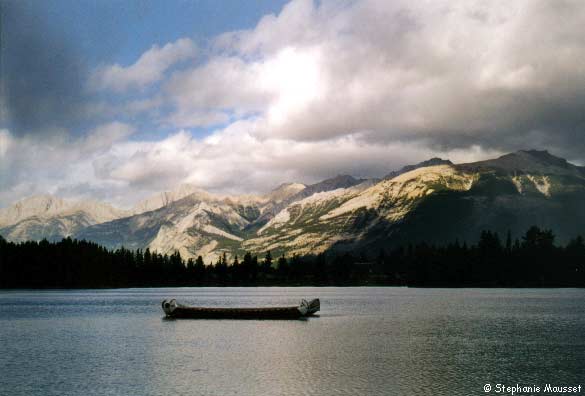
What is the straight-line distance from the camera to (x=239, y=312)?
157 metres

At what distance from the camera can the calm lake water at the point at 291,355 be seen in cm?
6372

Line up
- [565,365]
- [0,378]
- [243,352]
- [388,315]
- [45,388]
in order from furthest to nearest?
[388,315] < [243,352] < [565,365] < [0,378] < [45,388]

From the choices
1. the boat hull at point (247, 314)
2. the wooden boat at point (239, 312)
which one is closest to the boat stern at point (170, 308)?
the wooden boat at point (239, 312)

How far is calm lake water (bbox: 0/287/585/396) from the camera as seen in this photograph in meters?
63.7

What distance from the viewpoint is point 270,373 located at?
71.2 metres

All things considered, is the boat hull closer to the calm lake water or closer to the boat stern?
the boat stern

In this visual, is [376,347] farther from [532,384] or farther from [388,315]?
[388,315]

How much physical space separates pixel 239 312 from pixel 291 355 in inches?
2822

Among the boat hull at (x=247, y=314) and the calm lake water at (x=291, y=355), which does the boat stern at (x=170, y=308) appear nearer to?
the boat hull at (x=247, y=314)

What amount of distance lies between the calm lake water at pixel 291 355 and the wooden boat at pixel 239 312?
12.2 metres

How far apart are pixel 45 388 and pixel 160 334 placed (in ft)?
176

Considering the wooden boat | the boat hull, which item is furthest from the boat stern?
the boat hull

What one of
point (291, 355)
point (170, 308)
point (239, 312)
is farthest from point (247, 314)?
point (291, 355)

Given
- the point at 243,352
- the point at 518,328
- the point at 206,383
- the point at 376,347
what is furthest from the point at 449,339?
the point at 206,383
